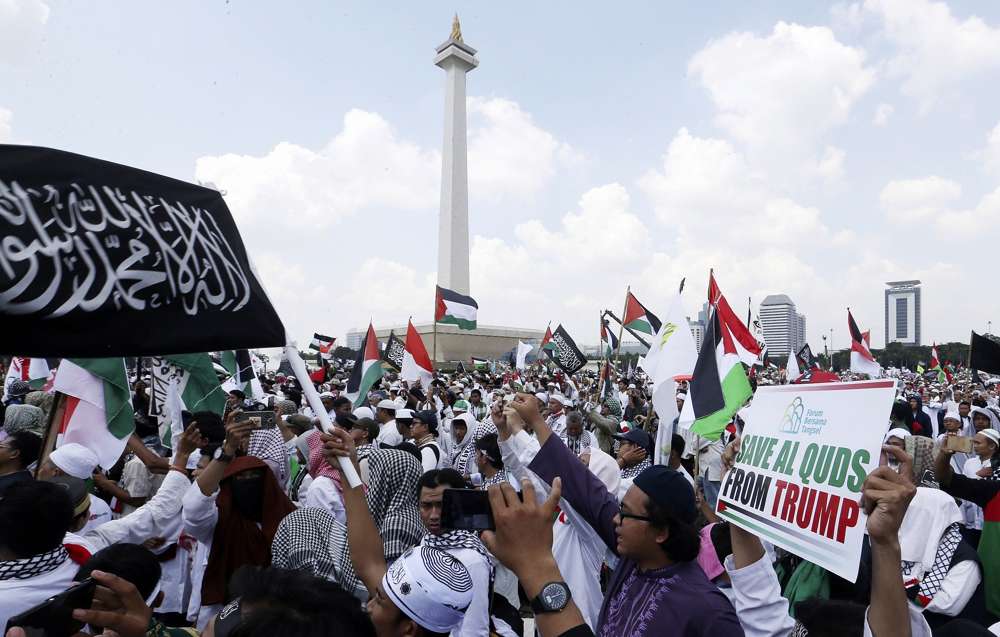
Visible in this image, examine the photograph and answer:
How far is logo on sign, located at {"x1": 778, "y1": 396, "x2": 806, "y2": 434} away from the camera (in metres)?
2.45

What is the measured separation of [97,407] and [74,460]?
0.74 metres

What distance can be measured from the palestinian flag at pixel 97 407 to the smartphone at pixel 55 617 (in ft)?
9.05

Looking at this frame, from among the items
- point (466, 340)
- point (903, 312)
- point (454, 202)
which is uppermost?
point (454, 202)

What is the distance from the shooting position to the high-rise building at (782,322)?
7706 centimetres

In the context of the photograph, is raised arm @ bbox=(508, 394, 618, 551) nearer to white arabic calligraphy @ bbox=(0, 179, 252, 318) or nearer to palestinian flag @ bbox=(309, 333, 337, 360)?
white arabic calligraphy @ bbox=(0, 179, 252, 318)

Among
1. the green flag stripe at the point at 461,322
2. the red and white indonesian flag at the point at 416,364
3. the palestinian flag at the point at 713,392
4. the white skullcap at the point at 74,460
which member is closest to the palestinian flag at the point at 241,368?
the red and white indonesian flag at the point at 416,364

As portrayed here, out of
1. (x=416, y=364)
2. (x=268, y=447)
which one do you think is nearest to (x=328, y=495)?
(x=268, y=447)

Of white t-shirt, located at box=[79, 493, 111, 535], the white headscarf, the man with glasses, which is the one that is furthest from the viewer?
the white headscarf

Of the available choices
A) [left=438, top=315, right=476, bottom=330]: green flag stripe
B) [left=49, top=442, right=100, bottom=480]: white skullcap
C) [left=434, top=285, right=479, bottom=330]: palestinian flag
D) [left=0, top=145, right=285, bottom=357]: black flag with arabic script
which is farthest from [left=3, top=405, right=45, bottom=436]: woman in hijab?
[left=438, top=315, right=476, bottom=330]: green flag stripe

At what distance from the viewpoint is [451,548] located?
2.28 metres

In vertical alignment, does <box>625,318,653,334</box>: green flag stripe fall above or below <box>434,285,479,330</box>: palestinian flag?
below

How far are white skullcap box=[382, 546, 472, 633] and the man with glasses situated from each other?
1.95ft

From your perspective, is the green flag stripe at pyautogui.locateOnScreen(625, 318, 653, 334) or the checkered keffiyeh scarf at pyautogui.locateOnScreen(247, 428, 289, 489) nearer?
the checkered keffiyeh scarf at pyautogui.locateOnScreen(247, 428, 289, 489)

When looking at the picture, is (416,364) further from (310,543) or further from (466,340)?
(466,340)
